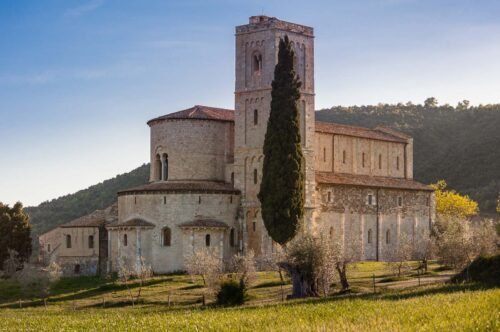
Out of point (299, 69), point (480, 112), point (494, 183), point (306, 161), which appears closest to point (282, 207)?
point (306, 161)

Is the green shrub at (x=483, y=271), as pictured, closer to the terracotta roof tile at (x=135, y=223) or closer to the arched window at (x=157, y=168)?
the terracotta roof tile at (x=135, y=223)

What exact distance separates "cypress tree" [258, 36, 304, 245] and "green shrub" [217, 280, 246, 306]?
9.85m

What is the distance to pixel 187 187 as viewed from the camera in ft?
195

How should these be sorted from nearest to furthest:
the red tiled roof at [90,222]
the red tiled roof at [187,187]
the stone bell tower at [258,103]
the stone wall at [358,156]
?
the red tiled roof at [187,187] → the stone bell tower at [258,103] → the red tiled roof at [90,222] → the stone wall at [358,156]

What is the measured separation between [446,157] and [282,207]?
6205 centimetres

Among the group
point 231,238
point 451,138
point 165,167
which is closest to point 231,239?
point 231,238

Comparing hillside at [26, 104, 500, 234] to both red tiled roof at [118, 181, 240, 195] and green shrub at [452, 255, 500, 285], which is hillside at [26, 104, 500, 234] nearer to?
red tiled roof at [118, 181, 240, 195]

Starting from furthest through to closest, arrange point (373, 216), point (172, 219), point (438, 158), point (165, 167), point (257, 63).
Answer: point (438, 158)
point (373, 216)
point (165, 167)
point (257, 63)
point (172, 219)

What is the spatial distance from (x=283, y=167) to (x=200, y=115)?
1100 centimetres

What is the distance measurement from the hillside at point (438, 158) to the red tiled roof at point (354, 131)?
85.2 ft

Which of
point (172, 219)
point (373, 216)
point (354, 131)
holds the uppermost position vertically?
point (354, 131)

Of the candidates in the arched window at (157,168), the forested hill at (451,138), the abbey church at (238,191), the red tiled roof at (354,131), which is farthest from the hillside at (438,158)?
the arched window at (157,168)

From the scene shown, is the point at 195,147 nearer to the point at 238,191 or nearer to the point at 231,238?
the point at 238,191

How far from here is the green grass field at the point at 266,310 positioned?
28.5m
